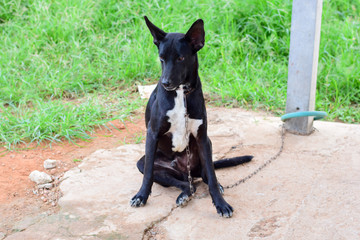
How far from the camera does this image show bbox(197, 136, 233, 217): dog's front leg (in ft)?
9.69

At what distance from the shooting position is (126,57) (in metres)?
6.12

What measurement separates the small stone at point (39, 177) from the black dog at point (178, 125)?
0.79 meters

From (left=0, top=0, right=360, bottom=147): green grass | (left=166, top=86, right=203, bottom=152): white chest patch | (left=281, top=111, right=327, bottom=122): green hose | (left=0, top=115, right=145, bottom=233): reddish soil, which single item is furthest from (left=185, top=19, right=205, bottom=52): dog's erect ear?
(left=0, top=0, right=360, bottom=147): green grass

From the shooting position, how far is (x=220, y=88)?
18.2 feet

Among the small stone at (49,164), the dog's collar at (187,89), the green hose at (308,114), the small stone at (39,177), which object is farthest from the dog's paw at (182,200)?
the green hose at (308,114)

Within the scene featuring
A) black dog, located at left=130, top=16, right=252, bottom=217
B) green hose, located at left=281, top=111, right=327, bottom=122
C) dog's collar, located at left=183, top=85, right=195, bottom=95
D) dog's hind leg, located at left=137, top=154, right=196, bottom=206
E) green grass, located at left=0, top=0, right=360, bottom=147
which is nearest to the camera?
black dog, located at left=130, top=16, right=252, bottom=217

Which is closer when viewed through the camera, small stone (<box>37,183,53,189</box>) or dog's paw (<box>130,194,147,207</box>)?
dog's paw (<box>130,194,147,207</box>)

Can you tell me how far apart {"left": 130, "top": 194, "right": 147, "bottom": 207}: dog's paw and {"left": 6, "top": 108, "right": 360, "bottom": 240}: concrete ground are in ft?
0.13

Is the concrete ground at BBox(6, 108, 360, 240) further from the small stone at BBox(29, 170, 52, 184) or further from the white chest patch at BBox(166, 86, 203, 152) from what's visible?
the white chest patch at BBox(166, 86, 203, 152)

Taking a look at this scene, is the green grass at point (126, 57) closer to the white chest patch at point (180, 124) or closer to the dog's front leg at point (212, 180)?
the white chest patch at point (180, 124)

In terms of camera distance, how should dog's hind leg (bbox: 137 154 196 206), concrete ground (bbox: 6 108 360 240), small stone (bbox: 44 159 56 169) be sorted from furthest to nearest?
1. small stone (bbox: 44 159 56 169)
2. dog's hind leg (bbox: 137 154 196 206)
3. concrete ground (bbox: 6 108 360 240)

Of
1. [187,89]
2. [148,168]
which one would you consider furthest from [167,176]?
[187,89]

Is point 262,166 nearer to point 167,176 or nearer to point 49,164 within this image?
point 167,176

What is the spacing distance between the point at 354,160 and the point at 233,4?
369cm
